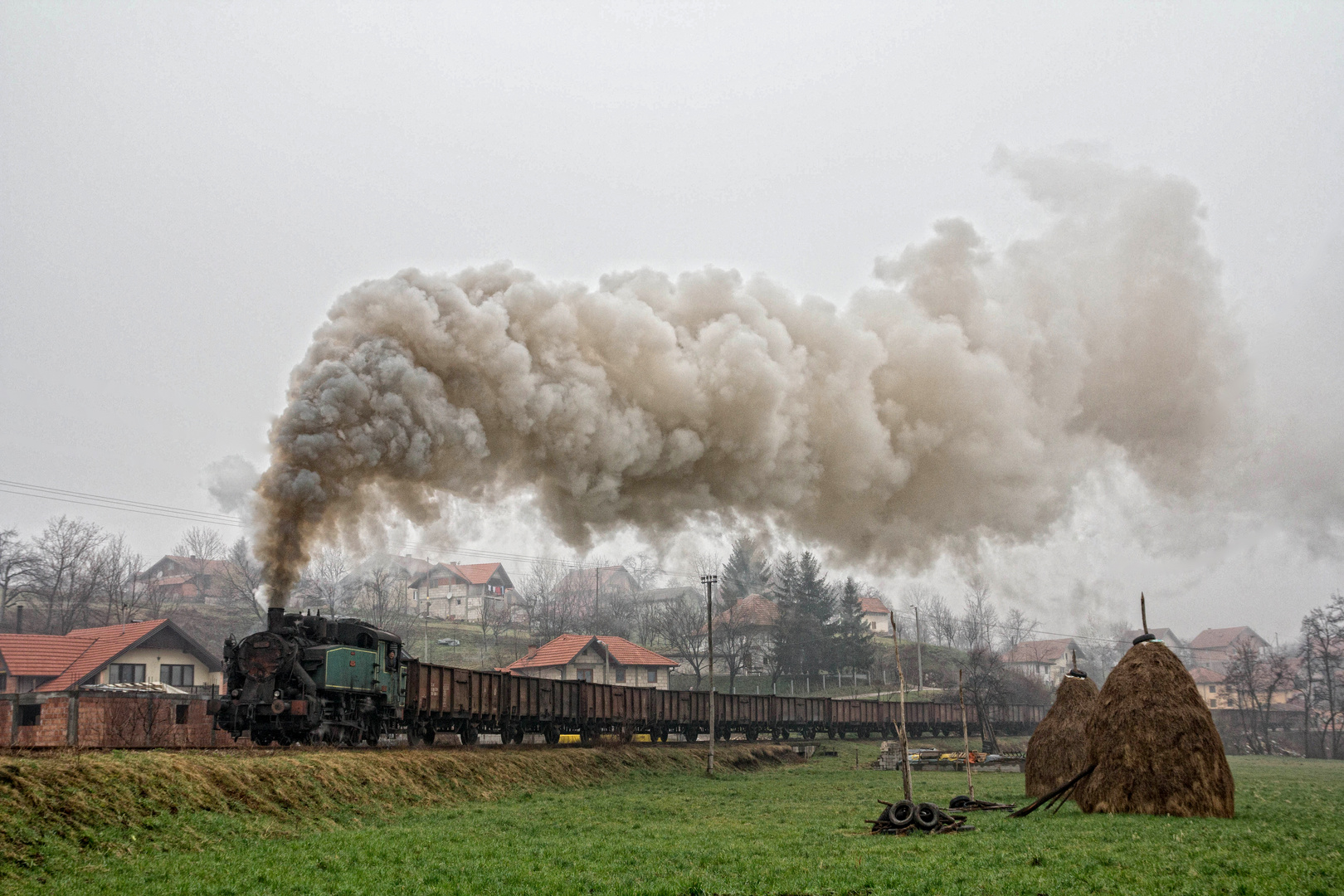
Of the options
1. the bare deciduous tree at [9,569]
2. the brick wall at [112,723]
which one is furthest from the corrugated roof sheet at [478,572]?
the brick wall at [112,723]

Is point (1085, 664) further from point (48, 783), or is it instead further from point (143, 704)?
point (48, 783)

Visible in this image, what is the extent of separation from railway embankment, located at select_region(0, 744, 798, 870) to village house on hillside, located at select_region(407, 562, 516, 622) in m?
95.2

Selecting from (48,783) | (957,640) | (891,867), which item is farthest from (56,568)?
(957,640)

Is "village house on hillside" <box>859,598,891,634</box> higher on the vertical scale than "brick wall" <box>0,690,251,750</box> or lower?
lower

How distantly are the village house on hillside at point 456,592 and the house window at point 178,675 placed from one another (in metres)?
69.1

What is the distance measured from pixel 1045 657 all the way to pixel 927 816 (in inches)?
4756

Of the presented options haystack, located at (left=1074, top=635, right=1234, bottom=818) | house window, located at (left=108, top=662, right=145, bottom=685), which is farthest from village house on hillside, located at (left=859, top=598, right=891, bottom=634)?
haystack, located at (left=1074, top=635, right=1234, bottom=818)

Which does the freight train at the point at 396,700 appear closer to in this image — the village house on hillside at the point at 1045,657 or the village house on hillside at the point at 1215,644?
the village house on hillside at the point at 1045,657

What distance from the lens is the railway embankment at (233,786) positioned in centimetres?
1291

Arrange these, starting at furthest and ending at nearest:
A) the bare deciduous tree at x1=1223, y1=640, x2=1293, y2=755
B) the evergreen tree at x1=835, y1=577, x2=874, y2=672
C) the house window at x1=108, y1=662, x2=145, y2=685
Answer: the evergreen tree at x1=835, y1=577, x2=874, y2=672 < the bare deciduous tree at x1=1223, y1=640, x2=1293, y2=755 < the house window at x1=108, y1=662, x2=145, y2=685

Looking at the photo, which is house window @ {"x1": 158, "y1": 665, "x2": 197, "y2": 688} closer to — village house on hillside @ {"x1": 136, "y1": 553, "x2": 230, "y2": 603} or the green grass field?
the green grass field

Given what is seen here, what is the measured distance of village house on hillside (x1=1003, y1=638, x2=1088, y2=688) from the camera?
122 meters

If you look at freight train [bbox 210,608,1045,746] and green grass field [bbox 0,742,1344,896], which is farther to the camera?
freight train [bbox 210,608,1045,746]

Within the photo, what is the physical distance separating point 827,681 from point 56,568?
72.3 metres
